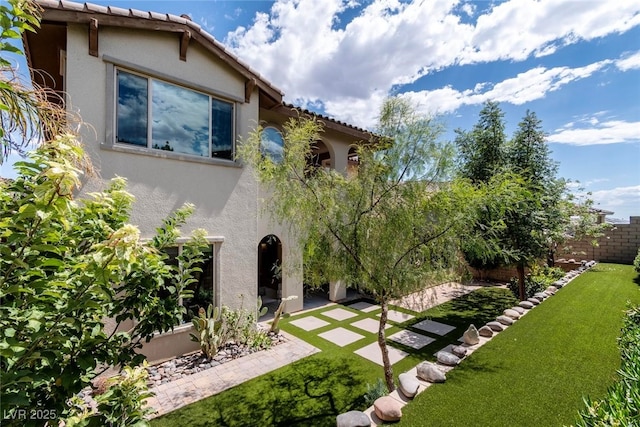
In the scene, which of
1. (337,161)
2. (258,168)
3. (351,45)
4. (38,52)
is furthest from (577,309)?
(38,52)

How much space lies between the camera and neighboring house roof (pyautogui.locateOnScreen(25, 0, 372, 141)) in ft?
24.5

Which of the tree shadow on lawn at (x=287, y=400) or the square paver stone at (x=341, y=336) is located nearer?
the tree shadow on lawn at (x=287, y=400)

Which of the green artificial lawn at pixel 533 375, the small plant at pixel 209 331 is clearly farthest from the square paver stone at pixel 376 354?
the small plant at pixel 209 331

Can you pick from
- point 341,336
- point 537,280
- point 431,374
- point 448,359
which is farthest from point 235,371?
point 537,280

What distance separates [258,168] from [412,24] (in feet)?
29.4

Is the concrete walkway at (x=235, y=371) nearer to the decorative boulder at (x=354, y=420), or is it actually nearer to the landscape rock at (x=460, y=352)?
the landscape rock at (x=460, y=352)

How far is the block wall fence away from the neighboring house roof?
2921 cm

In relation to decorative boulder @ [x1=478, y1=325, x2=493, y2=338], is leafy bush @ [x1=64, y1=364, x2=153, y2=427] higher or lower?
higher

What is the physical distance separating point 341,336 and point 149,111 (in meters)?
11.5

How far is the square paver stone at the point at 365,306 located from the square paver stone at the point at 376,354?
4170mm

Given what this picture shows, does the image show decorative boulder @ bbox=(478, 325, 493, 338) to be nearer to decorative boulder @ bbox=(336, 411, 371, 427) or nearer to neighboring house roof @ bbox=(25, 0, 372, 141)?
decorative boulder @ bbox=(336, 411, 371, 427)

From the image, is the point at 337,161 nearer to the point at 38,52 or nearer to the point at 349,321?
the point at 349,321

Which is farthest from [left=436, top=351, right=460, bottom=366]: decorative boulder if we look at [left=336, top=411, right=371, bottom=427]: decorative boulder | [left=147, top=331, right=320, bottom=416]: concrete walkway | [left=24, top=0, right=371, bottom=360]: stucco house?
[left=24, top=0, right=371, bottom=360]: stucco house

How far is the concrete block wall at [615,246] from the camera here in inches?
979
